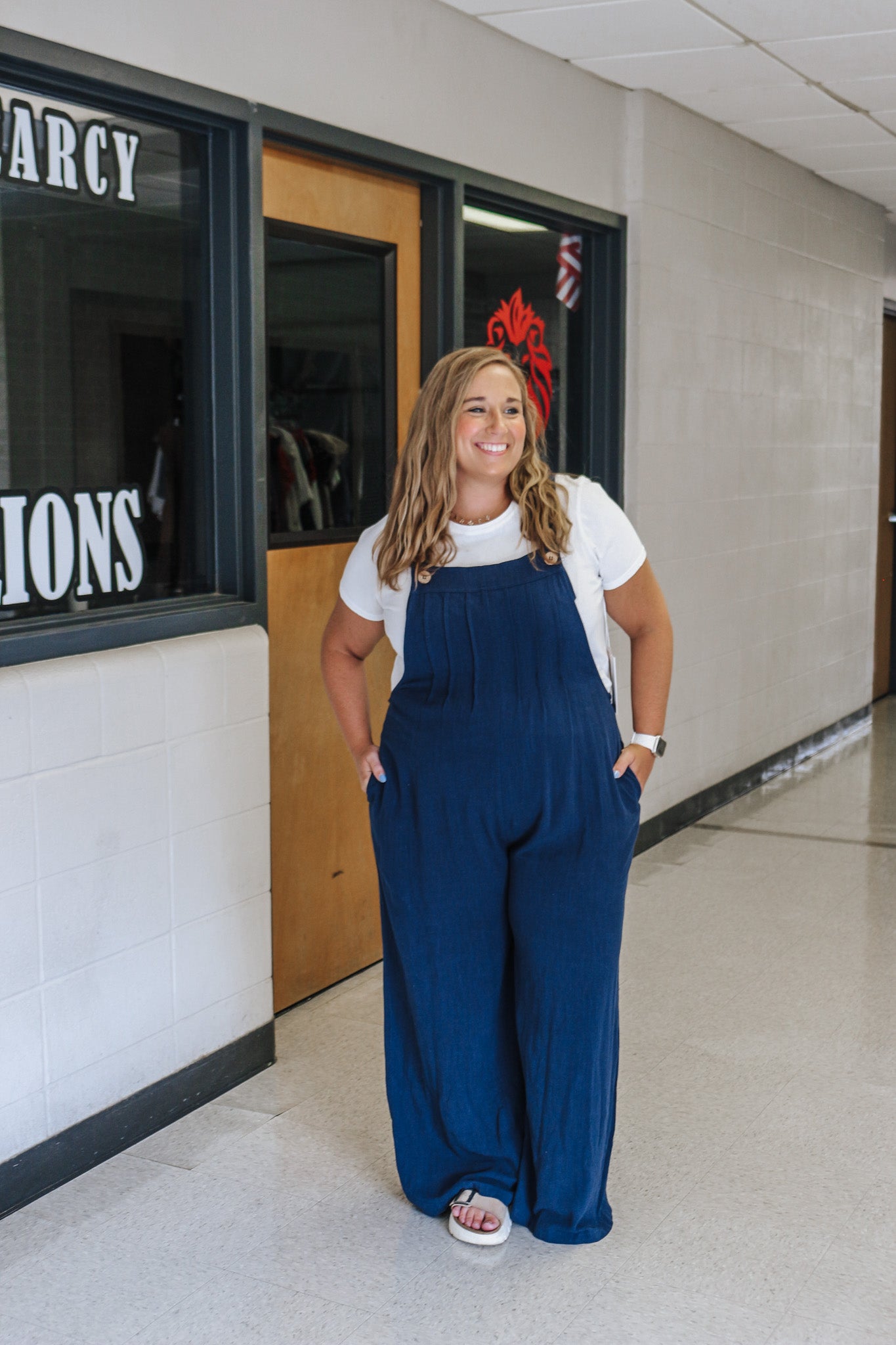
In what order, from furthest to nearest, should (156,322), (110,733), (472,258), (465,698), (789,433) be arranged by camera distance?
(789,433)
(472,258)
(156,322)
(110,733)
(465,698)

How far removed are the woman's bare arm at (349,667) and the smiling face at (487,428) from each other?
0.38 metres

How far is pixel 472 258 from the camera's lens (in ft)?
13.2

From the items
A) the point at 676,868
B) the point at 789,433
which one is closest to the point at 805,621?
the point at 789,433

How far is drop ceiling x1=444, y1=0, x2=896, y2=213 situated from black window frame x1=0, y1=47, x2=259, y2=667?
3.29 ft

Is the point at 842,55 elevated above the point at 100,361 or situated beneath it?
elevated above

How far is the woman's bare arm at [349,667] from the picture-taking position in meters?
2.56

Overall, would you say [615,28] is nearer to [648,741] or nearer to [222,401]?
[222,401]

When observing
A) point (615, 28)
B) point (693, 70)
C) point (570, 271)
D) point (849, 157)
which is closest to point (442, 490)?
point (615, 28)

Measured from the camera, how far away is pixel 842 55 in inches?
166

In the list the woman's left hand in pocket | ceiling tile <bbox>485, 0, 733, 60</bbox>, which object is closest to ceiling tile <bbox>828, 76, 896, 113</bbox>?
ceiling tile <bbox>485, 0, 733, 60</bbox>

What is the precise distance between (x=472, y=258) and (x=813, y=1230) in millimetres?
2681

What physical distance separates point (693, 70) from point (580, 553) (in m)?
2.61

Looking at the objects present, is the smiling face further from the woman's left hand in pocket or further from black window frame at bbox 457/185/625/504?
black window frame at bbox 457/185/625/504

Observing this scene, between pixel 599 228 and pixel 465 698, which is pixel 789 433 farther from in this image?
pixel 465 698
